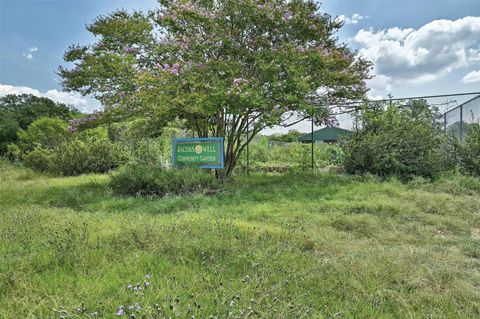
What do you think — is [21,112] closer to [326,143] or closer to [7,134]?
[7,134]

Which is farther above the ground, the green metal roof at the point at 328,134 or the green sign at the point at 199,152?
the green metal roof at the point at 328,134

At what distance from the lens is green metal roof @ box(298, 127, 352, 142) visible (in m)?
8.77

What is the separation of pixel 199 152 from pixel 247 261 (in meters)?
4.95

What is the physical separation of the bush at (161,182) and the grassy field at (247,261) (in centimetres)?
118

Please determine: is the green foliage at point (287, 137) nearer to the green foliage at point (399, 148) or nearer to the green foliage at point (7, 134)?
the green foliage at point (399, 148)

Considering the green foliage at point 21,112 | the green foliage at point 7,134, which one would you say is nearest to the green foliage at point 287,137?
the green foliage at point 21,112

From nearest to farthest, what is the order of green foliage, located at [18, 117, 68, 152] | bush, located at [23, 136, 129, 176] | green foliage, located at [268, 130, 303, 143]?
green foliage, located at [268, 130, 303, 143]
bush, located at [23, 136, 129, 176]
green foliage, located at [18, 117, 68, 152]

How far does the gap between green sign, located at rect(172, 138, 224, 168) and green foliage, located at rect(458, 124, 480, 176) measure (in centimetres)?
538

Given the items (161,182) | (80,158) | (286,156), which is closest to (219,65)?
(161,182)

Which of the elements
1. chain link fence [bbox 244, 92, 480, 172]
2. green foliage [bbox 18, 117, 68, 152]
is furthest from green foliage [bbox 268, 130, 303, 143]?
green foliage [bbox 18, 117, 68, 152]

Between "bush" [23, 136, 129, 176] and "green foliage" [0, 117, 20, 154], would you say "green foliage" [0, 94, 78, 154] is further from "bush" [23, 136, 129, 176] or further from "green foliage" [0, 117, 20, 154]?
Result: "bush" [23, 136, 129, 176]

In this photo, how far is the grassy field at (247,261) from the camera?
6.79 ft

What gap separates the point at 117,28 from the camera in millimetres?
7711

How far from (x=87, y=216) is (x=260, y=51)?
4668mm
